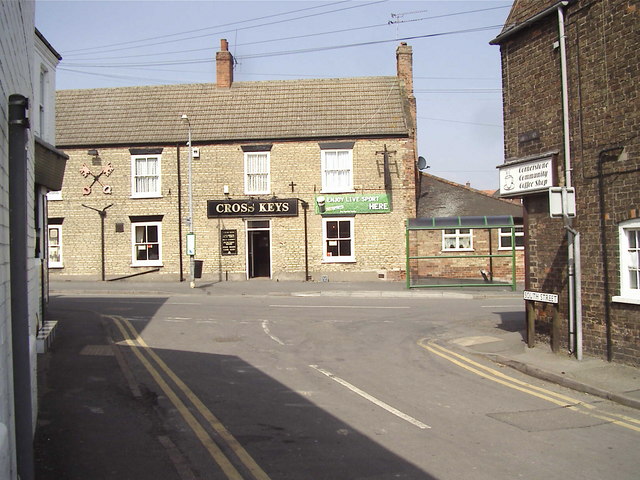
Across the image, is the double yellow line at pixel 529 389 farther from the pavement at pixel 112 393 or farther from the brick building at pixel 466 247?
the brick building at pixel 466 247

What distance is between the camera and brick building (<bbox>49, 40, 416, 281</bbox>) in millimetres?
27375

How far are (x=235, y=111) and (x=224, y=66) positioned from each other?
3053 mm

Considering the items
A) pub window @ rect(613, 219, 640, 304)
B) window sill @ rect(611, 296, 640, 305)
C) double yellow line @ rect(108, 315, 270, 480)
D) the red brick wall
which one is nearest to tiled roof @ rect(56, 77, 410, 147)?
the red brick wall

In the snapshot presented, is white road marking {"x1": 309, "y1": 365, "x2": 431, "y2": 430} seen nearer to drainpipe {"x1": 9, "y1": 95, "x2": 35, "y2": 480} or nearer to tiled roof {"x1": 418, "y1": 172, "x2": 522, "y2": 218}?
drainpipe {"x1": 9, "y1": 95, "x2": 35, "y2": 480}

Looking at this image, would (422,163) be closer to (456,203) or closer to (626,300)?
(456,203)

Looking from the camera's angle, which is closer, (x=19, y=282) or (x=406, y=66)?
(x=19, y=282)

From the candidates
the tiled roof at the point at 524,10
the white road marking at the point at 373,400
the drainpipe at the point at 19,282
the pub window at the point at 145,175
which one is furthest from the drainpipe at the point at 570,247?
the pub window at the point at 145,175

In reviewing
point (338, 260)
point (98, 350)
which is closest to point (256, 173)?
point (338, 260)

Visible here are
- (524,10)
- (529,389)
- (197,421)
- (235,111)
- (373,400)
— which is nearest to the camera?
(197,421)

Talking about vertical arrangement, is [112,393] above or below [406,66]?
below

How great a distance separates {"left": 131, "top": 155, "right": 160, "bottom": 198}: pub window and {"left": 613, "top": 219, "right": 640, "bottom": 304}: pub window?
2260 cm

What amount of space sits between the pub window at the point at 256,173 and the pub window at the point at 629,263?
19.8m

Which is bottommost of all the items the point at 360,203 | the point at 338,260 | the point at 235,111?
the point at 338,260

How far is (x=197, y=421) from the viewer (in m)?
7.02
